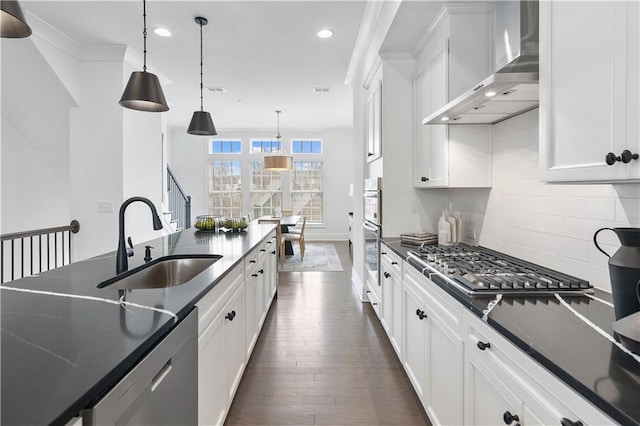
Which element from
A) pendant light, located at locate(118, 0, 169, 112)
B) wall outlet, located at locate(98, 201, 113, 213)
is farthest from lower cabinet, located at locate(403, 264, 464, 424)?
wall outlet, located at locate(98, 201, 113, 213)

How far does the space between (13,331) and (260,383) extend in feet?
5.73

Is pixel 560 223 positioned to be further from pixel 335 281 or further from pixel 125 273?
pixel 335 281

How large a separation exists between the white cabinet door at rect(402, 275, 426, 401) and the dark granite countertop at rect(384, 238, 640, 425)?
60 centimetres

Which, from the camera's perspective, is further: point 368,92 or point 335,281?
point 335,281

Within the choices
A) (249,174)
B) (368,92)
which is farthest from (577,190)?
(249,174)

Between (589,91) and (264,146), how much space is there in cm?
887

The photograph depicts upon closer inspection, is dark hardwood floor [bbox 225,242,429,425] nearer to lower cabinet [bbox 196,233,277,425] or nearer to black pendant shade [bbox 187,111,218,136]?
lower cabinet [bbox 196,233,277,425]

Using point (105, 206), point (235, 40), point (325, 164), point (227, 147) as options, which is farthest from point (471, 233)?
point (227, 147)

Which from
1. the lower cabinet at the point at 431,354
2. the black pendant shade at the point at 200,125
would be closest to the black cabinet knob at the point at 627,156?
the lower cabinet at the point at 431,354

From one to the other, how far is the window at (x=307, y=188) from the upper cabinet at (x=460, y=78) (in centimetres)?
690

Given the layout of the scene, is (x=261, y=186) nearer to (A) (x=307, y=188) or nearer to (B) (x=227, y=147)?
(A) (x=307, y=188)

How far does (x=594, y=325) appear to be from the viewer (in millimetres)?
1084

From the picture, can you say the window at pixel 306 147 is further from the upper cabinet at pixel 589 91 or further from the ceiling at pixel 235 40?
the upper cabinet at pixel 589 91

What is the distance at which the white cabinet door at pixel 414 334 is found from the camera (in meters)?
1.97
